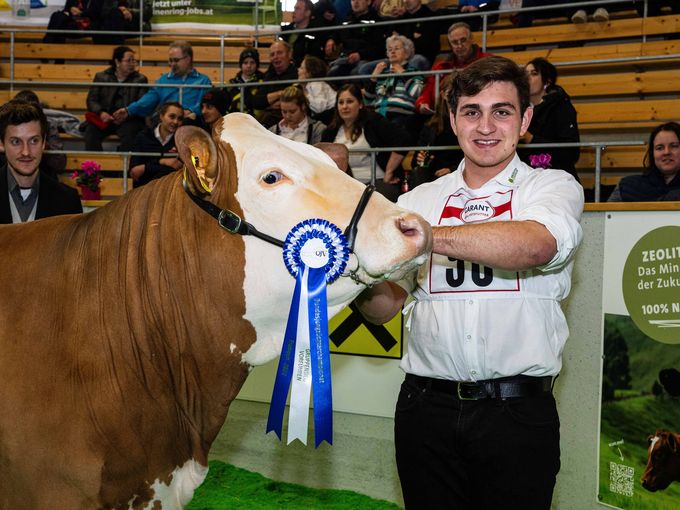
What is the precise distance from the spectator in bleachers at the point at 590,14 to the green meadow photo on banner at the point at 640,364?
14.5 ft

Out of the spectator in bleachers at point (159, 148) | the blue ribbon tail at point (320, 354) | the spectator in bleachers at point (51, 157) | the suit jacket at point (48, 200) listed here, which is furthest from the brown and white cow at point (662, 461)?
→ the spectator in bleachers at point (51, 157)

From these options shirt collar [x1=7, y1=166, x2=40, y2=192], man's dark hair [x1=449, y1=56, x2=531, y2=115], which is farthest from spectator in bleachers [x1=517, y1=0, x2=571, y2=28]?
shirt collar [x1=7, y1=166, x2=40, y2=192]

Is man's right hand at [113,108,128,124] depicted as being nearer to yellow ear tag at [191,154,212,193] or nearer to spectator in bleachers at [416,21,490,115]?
spectator in bleachers at [416,21,490,115]

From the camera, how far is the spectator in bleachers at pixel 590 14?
7441mm

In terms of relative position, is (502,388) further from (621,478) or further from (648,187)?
(648,187)

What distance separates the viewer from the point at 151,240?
2057 mm

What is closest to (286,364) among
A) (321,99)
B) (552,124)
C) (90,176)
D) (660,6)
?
(552,124)

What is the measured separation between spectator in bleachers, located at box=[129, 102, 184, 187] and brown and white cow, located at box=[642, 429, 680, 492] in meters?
4.75

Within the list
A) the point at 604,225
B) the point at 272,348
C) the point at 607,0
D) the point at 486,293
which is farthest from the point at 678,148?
the point at 272,348

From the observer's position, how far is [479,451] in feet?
7.18

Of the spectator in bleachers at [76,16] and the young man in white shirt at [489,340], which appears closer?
the young man in white shirt at [489,340]

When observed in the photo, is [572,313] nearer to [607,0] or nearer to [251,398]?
[251,398]

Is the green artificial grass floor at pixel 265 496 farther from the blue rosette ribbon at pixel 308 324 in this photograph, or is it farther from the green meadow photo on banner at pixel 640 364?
the blue rosette ribbon at pixel 308 324

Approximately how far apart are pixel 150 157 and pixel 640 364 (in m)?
5.15
